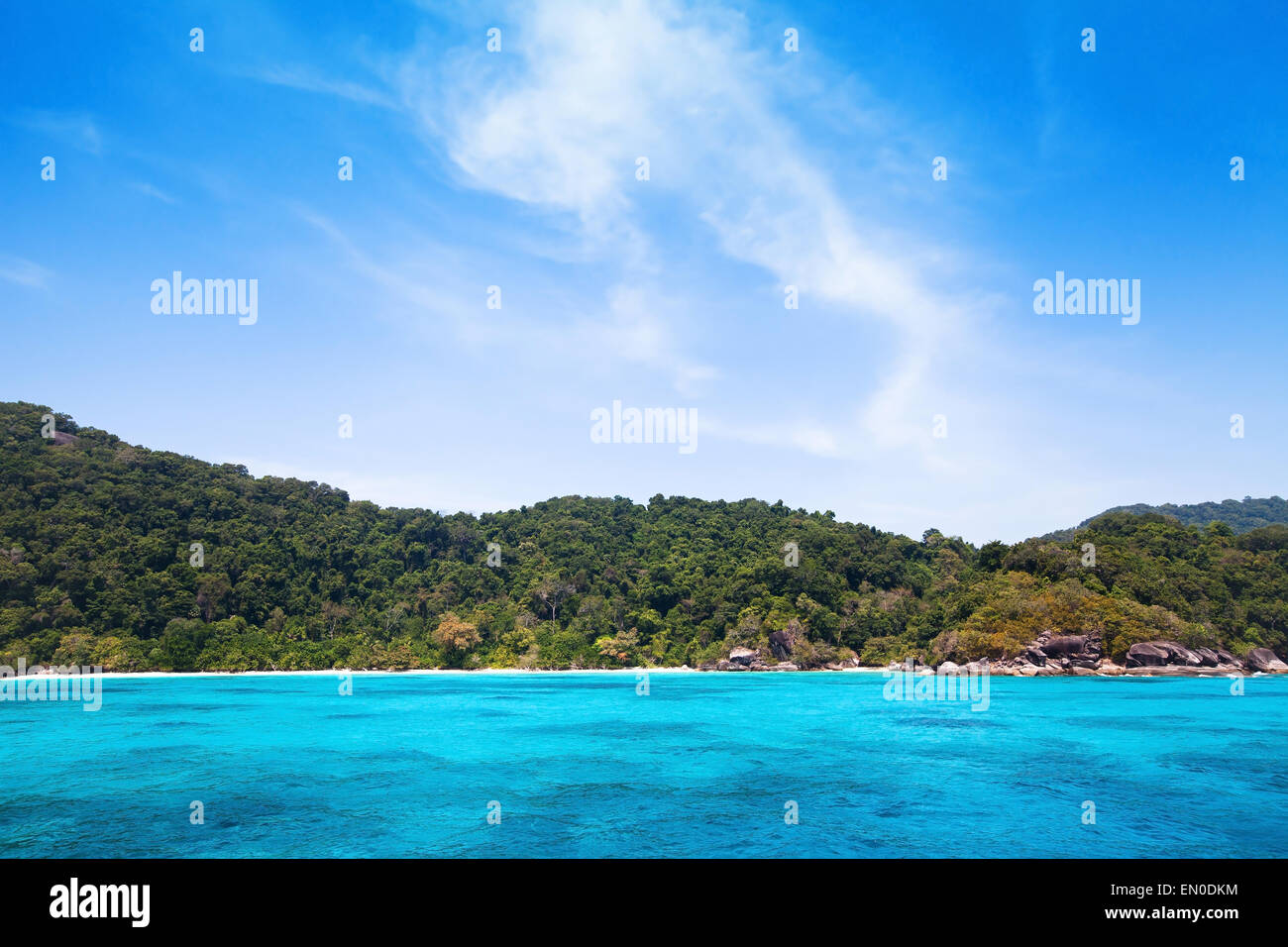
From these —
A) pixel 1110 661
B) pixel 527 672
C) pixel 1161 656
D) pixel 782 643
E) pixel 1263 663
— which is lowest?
pixel 527 672

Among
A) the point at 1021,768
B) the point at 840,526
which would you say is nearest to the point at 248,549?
the point at 840,526

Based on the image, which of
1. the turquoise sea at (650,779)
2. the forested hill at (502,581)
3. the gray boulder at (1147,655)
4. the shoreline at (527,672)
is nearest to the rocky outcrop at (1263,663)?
the shoreline at (527,672)

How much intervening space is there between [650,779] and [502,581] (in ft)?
258

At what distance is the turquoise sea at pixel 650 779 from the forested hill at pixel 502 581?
85.0 feet

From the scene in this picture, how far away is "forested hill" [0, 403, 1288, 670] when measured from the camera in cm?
6944

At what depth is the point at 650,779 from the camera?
2309 centimetres

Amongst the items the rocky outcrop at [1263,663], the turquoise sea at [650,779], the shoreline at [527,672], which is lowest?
the shoreline at [527,672]

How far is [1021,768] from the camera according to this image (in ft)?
81.7

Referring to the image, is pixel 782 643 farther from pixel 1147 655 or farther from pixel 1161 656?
pixel 1161 656

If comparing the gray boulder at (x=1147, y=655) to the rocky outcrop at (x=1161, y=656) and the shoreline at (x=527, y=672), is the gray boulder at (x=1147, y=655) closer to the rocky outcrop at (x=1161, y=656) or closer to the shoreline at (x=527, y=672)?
the rocky outcrop at (x=1161, y=656)

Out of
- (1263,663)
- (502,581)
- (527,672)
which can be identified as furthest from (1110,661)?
(502,581)

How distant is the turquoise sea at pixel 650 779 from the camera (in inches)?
639
